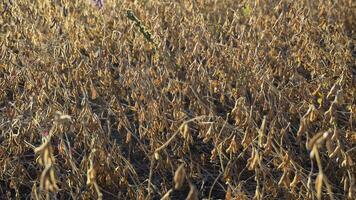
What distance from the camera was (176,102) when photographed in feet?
6.75

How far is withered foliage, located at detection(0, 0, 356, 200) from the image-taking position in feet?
5.87

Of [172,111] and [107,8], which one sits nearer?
[172,111]

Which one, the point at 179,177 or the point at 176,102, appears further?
the point at 176,102

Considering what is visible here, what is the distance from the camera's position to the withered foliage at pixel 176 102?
5.87ft

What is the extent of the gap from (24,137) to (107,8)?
4.11ft

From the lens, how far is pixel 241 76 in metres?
2.32

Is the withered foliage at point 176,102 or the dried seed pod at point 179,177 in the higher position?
the dried seed pod at point 179,177

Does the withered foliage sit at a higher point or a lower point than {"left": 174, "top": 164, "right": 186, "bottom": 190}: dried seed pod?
lower

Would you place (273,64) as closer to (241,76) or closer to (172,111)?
(241,76)

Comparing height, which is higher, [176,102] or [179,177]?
[179,177]

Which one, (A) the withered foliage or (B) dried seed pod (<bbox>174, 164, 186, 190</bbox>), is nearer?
(B) dried seed pod (<bbox>174, 164, 186, 190</bbox>)

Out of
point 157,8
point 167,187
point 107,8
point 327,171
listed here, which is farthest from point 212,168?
point 107,8

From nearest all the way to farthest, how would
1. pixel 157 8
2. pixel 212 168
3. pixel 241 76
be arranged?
pixel 212 168
pixel 241 76
pixel 157 8

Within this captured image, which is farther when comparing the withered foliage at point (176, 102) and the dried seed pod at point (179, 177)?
the withered foliage at point (176, 102)
